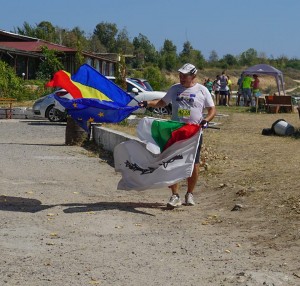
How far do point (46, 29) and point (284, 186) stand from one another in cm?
7801

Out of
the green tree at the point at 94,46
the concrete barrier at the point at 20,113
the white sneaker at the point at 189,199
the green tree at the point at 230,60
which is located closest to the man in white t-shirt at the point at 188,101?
the white sneaker at the point at 189,199

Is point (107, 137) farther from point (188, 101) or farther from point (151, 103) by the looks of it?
point (188, 101)

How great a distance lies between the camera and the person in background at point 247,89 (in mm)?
36731

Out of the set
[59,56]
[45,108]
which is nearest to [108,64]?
[59,56]

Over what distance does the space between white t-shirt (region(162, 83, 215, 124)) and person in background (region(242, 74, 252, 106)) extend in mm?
27238

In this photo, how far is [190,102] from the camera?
9648 millimetres

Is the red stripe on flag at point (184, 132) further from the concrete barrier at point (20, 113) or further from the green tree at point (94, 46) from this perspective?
the green tree at point (94, 46)

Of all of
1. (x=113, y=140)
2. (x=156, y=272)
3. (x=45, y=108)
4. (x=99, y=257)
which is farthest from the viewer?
(x=45, y=108)

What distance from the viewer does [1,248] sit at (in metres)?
7.36

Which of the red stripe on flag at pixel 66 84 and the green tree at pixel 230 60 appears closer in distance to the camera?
the red stripe on flag at pixel 66 84

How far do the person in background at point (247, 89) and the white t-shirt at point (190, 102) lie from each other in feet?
89.4

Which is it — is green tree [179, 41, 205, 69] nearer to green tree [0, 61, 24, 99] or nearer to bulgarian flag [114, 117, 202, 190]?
green tree [0, 61, 24, 99]

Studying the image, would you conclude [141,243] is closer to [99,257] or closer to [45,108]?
[99,257]

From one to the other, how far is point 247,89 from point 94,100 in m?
27.1
